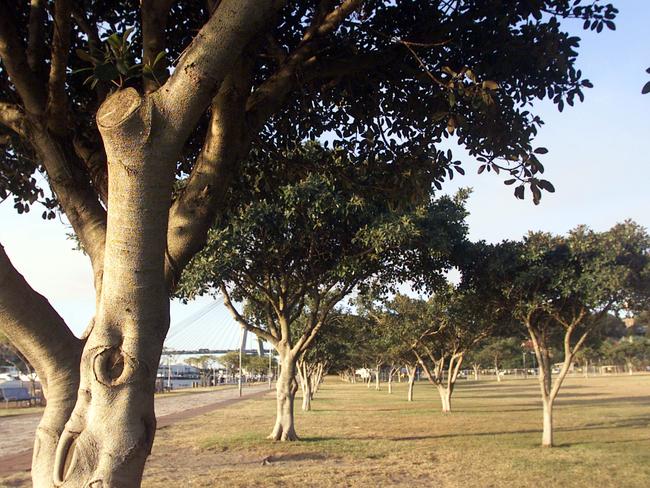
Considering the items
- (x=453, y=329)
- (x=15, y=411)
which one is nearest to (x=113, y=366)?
(x=453, y=329)

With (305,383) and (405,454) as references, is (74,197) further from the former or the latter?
(305,383)

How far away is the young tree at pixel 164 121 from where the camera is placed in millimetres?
2646

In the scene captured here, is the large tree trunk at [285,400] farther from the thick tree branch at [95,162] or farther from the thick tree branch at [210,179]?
the thick tree branch at [210,179]

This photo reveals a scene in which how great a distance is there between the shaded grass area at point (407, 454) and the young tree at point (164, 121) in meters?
7.87

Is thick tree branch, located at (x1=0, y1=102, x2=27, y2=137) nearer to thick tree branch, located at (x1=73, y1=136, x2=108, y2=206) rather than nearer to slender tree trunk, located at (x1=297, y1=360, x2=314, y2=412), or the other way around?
thick tree branch, located at (x1=73, y1=136, x2=108, y2=206)

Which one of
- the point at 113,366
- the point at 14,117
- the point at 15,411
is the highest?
the point at 14,117

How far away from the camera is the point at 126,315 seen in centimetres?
268

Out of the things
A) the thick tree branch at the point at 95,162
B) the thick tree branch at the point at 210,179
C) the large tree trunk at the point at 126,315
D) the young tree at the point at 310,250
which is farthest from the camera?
the young tree at the point at 310,250

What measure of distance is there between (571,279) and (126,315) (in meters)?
14.8

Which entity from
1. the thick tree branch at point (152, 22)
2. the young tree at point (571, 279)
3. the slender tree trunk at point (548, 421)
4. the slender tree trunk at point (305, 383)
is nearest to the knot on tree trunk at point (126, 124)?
the thick tree branch at point (152, 22)

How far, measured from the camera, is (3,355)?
69500mm

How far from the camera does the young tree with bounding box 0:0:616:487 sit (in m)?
2.65

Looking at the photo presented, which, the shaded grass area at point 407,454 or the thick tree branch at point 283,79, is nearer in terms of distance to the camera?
the thick tree branch at point 283,79

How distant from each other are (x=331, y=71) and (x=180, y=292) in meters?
12.3
